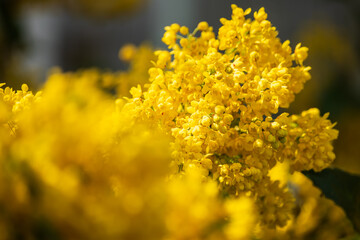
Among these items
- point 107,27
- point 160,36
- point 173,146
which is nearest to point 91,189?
point 173,146

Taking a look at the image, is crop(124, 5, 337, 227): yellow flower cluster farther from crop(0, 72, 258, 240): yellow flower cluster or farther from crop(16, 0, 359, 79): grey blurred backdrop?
crop(16, 0, 359, 79): grey blurred backdrop

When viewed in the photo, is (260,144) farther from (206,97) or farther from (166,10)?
(166,10)

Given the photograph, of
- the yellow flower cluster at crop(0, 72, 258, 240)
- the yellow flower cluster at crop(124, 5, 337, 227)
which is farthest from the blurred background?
the yellow flower cluster at crop(0, 72, 258, 240)

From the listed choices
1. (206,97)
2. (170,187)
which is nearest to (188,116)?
(206,97)

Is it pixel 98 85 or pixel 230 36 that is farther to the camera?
pixel 98 85

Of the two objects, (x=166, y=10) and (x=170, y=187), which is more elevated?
(x=166, y=10)

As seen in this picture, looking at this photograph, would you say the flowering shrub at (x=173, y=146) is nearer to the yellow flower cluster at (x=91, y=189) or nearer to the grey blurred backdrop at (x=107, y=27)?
the yellow flower cluster at (x=91, y=189)

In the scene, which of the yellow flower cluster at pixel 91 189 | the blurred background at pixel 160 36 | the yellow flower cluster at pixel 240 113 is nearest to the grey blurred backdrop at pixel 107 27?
the blurred background at pixel 160 36
